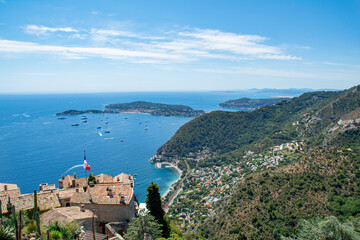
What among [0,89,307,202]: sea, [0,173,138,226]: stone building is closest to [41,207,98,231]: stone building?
[0,173,138,226]: stone building

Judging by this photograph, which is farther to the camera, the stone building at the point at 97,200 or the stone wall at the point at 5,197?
the stone building at the point at 97,200

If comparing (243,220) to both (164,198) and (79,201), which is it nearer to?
(79,201)

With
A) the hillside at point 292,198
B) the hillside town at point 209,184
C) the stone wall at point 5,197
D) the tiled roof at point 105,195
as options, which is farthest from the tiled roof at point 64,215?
the hillside town at point 209,184

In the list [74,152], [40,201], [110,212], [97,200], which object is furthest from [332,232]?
[74,152]

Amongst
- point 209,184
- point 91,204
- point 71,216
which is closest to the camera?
point 71,216

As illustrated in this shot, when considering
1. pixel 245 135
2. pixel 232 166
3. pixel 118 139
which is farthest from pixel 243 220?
pixel 118 139

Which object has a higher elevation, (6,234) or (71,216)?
(6,234)

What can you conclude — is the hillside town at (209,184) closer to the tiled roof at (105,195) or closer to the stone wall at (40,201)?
the tiled roof at (105,195)

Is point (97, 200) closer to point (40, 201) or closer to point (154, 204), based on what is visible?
point (40, 201)
